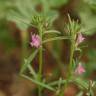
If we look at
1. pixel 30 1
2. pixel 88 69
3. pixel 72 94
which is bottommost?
pixel 72 94

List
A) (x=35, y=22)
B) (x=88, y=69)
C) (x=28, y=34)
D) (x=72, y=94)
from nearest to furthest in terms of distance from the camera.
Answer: (x=35, y=22) → (x=88, y=69) → (x=72, y=94) → (x=28, y=34)

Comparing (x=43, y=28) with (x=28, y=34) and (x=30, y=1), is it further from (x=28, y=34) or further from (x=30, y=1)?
(x=28, y=34)

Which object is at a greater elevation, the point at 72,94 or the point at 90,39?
the point at 90,39

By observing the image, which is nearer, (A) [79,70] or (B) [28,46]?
(A) [79,70]

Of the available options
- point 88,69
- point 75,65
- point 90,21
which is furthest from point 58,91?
point 90,21

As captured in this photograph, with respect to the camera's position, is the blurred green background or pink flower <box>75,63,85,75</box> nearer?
pink flower <box>75,63,85,75</box>

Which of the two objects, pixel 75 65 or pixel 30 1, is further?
pixel 30 1

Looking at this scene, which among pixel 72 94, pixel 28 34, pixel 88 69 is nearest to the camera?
pixel 88 69

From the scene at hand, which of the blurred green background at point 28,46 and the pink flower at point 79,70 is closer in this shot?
the pink flower at point 79,70

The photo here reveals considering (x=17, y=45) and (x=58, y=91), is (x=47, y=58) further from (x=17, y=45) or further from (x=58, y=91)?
(x=58, y=91)
